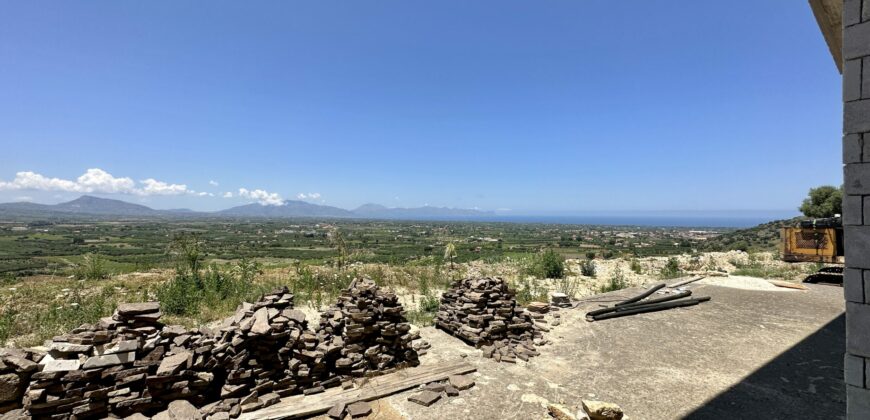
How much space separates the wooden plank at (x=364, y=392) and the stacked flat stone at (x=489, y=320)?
143cm

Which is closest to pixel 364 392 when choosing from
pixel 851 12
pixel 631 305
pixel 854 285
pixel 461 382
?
pixel 461 382

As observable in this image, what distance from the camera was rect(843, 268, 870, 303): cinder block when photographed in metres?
3.45

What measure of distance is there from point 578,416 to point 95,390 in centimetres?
773

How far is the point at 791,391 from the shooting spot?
6562 millimetres

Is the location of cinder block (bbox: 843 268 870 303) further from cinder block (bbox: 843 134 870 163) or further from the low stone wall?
the low stone wall

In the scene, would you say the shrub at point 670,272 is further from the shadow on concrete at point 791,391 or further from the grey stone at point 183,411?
the grey stone at point 183,411

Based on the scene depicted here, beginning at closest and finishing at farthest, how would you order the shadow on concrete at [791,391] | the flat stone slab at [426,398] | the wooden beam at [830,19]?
1. the wooden beam at [830,19]
2. the shadow on concrete at [791,391]
3. the flat stone slab at [426,398]

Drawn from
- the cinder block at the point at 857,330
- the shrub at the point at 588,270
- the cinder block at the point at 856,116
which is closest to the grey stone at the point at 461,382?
the cinder block at the point at 857,330

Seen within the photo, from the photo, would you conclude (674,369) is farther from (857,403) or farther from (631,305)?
(631,305)

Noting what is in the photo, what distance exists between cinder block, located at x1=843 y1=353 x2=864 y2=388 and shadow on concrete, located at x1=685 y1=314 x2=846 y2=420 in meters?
2.82

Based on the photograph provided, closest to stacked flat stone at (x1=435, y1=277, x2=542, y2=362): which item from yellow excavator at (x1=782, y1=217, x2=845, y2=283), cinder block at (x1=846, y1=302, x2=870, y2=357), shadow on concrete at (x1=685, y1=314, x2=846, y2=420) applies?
shadow on concrete at (x1=685, y1=314, x2=846, y2=420)

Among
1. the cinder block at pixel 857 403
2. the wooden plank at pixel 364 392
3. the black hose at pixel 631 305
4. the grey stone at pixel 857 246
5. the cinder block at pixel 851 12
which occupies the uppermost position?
the cinder block at pixel 851 12

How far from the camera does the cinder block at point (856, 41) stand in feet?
11.2

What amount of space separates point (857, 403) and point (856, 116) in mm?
2872
